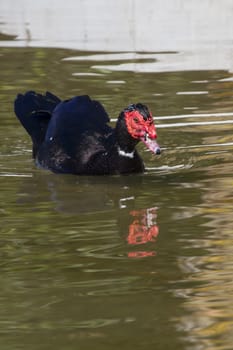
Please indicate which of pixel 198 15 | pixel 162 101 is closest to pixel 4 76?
pixel 162 101

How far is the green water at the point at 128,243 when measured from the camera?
5.61 meters

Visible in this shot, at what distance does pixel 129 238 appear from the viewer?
7.28m

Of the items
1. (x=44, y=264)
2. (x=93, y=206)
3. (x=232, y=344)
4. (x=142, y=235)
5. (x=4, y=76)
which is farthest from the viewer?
(x=4, y=76)

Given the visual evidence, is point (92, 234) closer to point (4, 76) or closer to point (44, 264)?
point (44, 264)

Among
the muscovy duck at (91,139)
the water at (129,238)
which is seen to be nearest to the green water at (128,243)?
the water at (129,238)

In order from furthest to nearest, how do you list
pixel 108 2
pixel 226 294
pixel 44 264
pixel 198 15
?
pixel 108 2 → pixel 198 15 → pixel 44 264 → pixel 226 294

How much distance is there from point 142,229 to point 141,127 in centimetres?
165

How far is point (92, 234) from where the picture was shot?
7348 mm

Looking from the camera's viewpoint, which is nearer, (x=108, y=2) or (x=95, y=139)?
(x=95, y=139)

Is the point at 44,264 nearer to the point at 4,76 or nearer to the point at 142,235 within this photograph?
the point at 142,235

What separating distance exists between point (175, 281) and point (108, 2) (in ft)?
37.5

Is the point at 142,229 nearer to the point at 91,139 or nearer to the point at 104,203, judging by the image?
the point at 104,203

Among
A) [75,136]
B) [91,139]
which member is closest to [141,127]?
[91,139]

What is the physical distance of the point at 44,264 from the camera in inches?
263
